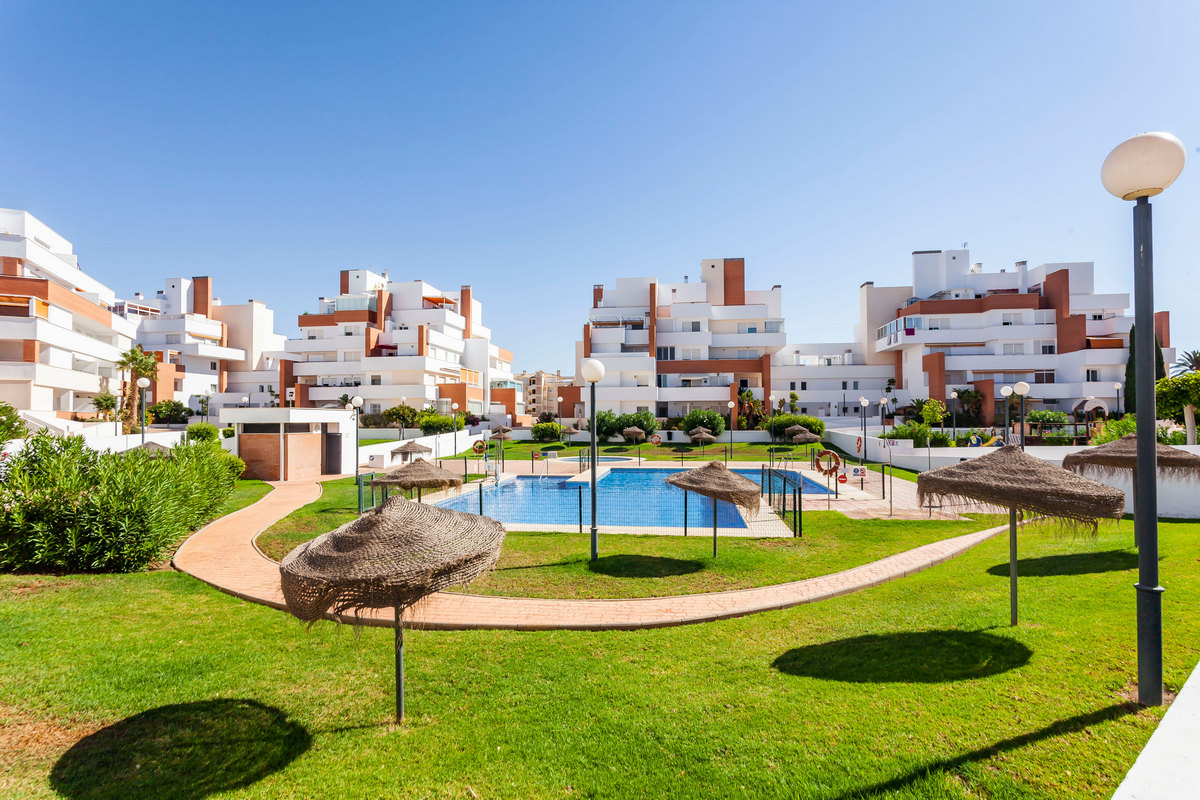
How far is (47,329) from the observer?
28.0m

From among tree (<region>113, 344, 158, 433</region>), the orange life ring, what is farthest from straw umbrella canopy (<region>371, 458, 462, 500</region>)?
tree (<region>113, 344, 158, 433</region>)

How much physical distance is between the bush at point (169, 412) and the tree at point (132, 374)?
5.21 meters

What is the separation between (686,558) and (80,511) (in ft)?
35.3

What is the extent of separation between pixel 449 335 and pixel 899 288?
43825mm

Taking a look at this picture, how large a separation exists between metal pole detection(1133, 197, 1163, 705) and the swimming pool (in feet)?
35.2

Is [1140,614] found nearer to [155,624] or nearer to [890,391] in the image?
[155,624]

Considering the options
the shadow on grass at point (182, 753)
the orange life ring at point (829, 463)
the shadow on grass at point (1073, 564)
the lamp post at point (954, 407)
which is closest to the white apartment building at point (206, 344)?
the orange life ring at point (829, 463)

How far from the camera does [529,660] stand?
630 centimetres

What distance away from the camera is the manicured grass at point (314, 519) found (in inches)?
475

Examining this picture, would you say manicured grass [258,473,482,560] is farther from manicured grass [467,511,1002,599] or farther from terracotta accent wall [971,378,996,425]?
terracotta accent wall [971,378,996,425]

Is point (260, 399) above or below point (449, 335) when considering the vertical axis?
below

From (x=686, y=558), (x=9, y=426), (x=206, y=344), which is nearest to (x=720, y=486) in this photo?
(x=686, y=558)

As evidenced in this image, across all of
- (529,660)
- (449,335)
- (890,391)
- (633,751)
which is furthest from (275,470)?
(890,391)

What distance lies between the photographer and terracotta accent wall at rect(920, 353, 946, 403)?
146 ft
